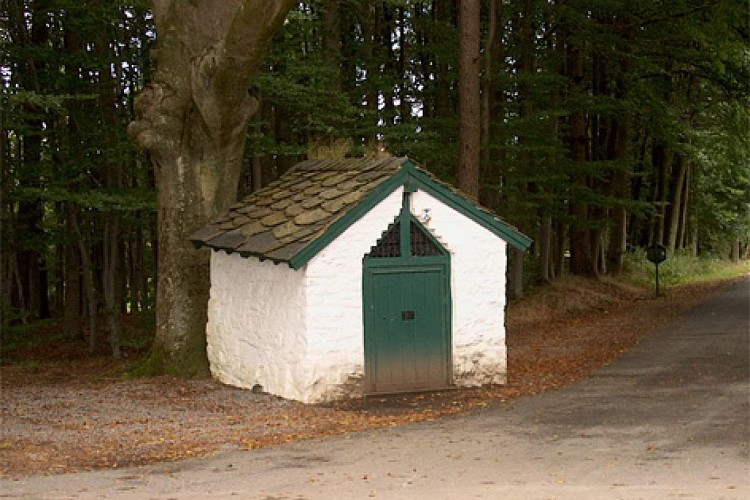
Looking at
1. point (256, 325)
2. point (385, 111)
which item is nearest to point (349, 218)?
point (256, 325)

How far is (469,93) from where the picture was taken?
65.2ft

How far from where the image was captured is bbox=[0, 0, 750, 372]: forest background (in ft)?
69.6

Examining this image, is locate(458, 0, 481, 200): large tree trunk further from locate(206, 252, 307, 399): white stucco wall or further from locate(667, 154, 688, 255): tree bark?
locate(667, 154, 688, 255): tree bark

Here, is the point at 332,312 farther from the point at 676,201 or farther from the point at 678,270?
the point at 676,201

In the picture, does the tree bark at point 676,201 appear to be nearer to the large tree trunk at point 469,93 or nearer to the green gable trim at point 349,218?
the large tree trunk at point 469,93

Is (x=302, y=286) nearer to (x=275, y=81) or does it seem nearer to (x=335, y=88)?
(x=275, y=81)

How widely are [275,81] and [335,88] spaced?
7.15 feet

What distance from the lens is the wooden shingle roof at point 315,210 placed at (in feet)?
45.1

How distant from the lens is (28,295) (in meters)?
33.5

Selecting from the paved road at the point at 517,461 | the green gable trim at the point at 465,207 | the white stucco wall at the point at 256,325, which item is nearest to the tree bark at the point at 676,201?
the paved road at the point at 517,461

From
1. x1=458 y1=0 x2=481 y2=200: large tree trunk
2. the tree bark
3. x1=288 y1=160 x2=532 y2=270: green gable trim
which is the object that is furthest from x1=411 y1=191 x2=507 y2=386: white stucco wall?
the tree bark

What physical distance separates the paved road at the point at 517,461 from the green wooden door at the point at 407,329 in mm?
1426

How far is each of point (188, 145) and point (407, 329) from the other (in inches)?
188

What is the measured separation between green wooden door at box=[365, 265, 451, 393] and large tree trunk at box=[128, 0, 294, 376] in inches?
145
